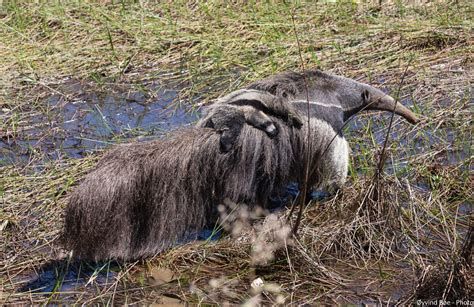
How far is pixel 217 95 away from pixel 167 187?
279 cm

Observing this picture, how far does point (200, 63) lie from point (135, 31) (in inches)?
50.7

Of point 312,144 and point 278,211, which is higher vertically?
point 312,144

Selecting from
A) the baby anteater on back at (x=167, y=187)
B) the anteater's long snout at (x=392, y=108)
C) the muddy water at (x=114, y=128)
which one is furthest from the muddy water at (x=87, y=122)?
the anteater's long snout at (x=392, y=108)

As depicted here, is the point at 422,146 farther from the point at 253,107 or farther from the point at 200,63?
the point at 200,63

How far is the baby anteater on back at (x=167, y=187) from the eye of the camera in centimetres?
482

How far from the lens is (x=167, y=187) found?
5.11 m

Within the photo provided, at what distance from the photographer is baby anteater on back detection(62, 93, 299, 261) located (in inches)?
190

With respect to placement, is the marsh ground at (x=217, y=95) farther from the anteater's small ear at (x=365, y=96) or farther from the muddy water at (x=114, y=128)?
the anteater's small ear at (x=365, y=96)

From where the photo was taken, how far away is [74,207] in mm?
4770

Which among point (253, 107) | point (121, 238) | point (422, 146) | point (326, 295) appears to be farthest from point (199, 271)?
point (422, 146)

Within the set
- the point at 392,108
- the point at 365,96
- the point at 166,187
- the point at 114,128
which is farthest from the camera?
the point at 114,128

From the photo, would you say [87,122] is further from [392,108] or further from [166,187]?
A: [392,108]

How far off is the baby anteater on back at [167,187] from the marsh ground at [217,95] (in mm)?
191

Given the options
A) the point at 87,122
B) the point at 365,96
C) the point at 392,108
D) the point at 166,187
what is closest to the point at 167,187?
the point at 166,187
